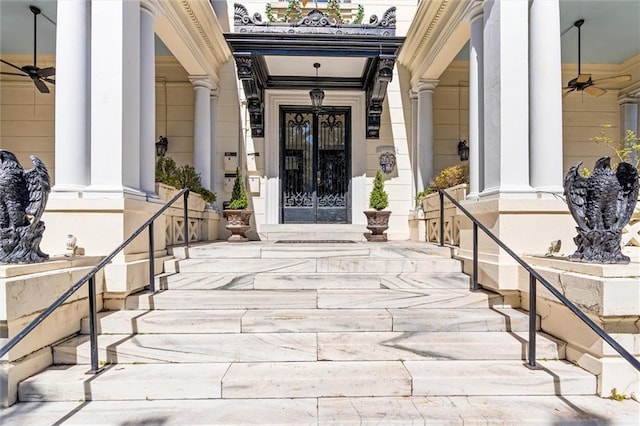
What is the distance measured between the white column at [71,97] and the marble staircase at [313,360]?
153cm

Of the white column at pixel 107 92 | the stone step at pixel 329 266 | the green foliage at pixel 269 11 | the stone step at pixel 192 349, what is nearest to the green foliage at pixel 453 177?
the stone step at pixel 329 266

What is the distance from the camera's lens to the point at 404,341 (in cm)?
325

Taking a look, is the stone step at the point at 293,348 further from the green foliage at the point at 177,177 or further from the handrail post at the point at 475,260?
the green foliage at the point at 177,177

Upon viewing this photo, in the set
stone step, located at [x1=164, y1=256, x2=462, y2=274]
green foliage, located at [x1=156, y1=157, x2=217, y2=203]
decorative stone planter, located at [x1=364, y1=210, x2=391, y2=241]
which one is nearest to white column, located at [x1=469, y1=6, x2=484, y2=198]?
stone step, located at [x1=164, y1=256, x2=462, y2=274]

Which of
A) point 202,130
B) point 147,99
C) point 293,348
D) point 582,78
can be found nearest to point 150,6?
point 147,99

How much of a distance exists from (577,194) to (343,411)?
256cm

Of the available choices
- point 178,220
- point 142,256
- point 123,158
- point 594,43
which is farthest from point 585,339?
point 594,43

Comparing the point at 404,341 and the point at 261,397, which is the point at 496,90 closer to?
the point at 404,341

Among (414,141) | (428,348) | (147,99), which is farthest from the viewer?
(414,141)

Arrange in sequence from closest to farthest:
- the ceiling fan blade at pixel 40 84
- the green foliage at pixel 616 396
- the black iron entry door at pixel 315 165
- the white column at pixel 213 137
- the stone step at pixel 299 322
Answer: the green foliage at pixel 616 396 < the stone step at pixel 299 322 < the ceiling fan blade at pixel 40 84 < the white column at pixel 213 137 < the black iron entry door at pixel 315 165

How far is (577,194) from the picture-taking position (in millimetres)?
3168

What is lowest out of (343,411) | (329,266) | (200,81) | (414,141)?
(343,411)

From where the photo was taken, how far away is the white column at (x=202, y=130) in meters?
7.48

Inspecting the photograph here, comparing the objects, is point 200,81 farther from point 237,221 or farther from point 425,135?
point 425,135
